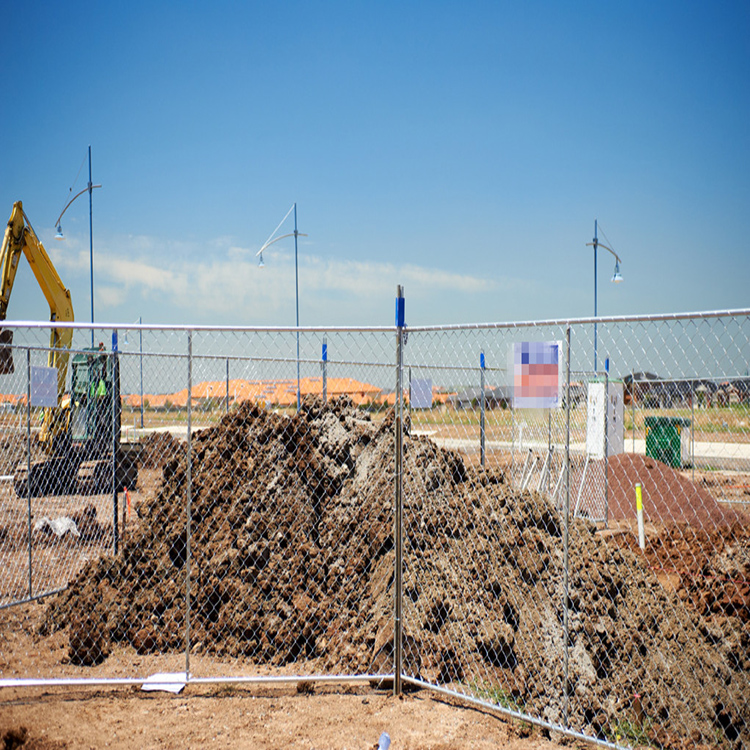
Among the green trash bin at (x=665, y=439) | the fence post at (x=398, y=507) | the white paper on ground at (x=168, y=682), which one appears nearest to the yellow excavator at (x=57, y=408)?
the white paper on ground at (x=168, y=682)

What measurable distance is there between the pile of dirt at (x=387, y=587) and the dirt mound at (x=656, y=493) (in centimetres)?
606

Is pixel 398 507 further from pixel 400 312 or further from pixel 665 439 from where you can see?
pixel 665 439

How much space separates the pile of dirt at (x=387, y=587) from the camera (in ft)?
16.0

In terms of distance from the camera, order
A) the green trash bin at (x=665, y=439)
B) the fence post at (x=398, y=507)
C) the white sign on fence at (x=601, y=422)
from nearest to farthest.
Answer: the fence post at (x=398, y=507), the white sign on fence at (x=601, y=422), the green trash bin at (x=665, y=439)

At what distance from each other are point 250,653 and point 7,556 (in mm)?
5872

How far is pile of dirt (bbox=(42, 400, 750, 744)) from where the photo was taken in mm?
4871

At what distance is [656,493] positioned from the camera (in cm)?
1212

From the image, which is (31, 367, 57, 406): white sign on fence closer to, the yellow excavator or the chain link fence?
the chain link fence

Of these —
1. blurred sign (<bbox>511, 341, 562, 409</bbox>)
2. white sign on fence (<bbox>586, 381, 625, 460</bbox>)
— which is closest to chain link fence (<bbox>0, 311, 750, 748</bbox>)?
blurred sign (<bbox>511, 341, 562, 409</bbox>)

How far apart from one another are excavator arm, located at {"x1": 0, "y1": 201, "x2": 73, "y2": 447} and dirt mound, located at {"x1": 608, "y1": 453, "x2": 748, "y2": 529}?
11.8 metres

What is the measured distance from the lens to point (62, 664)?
579 centimetres

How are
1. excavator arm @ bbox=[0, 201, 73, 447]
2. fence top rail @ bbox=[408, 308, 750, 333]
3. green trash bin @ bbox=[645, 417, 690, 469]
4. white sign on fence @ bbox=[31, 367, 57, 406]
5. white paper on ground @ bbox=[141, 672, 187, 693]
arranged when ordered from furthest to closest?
green trash bin @ bbox=[645, 417, 690, 469] < excavator arm @ bbox=[0, 201, 73, 447] < white sign on fence @ bbox=[31, 367, 57, 406] < white paper on ground @ bbox=[141, 672, 187, 693] < fence top rail @ bbox=[408, 308, 750, 333]

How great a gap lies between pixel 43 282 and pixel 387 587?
1355 centimetres

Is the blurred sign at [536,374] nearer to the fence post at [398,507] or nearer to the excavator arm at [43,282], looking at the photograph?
the fence post at [398,507]
